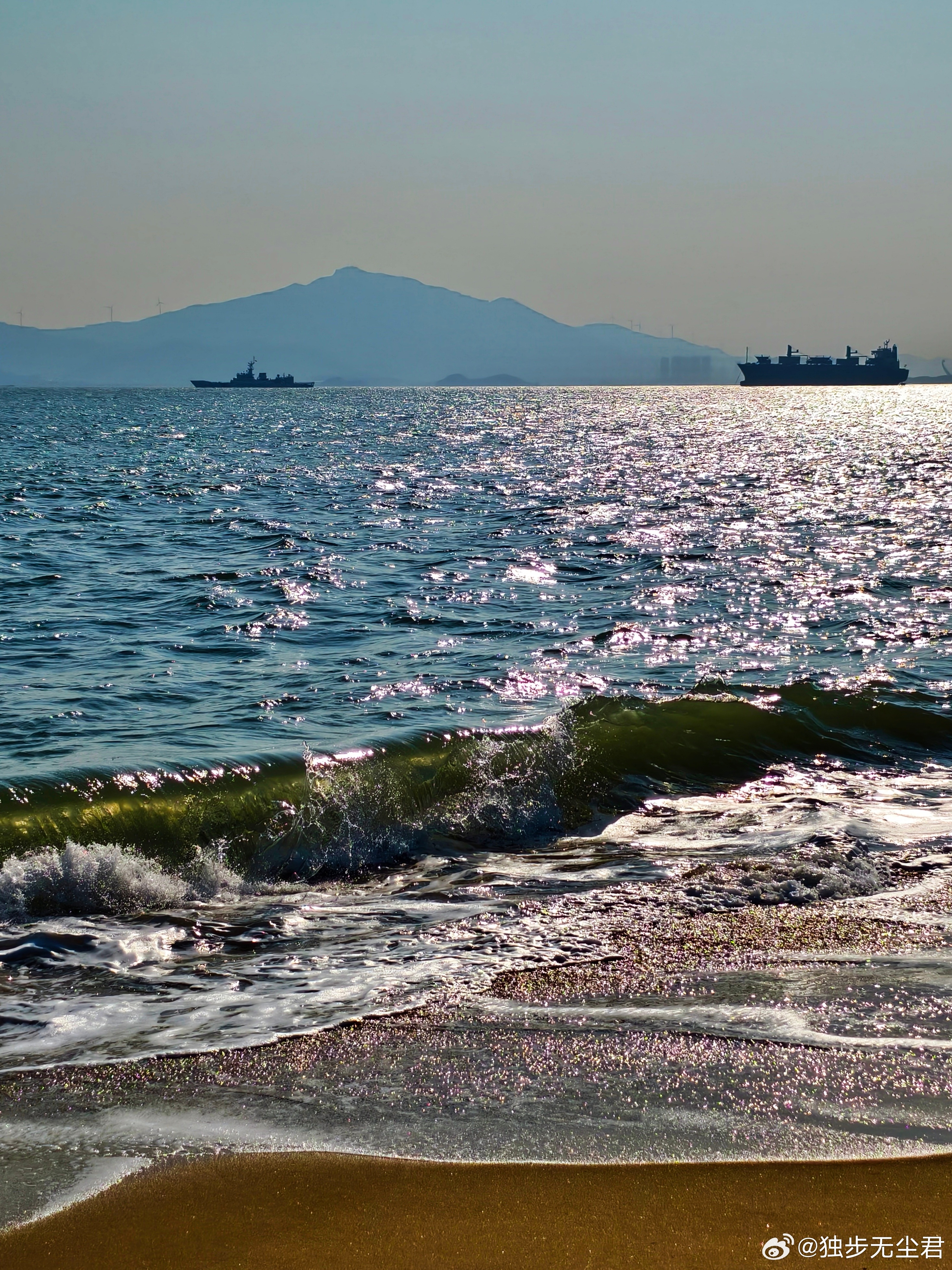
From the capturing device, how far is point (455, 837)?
9383mm

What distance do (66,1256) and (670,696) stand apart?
34.8 feet

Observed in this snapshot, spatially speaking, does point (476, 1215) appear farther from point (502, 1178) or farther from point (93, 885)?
point (93, 885)

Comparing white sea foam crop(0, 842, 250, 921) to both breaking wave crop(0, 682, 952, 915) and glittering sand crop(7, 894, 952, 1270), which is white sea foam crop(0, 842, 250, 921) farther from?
glittering sand crop(7, 894, 952, 1270)

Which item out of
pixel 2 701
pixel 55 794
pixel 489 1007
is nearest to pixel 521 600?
pixel 2 701

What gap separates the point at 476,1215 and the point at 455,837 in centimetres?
572

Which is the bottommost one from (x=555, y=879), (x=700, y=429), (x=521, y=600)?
(x=555, y=879)

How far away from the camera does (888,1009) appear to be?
17.2 feet

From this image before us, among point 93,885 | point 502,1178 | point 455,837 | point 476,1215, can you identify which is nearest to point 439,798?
point 455,837

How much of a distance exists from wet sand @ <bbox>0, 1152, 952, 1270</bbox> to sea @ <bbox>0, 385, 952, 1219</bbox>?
0.51 ft

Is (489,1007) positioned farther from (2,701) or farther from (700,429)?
(700,429)

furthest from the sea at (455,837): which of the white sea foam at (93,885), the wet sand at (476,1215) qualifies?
the wet sand at (476,1215)

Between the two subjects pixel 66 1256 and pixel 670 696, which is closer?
pixel 66 1256

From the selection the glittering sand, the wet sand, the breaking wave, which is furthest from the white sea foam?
the wet sand

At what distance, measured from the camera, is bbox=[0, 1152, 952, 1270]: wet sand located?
11.3ft
